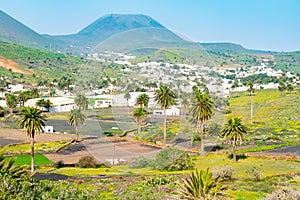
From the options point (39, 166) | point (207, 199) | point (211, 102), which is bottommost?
point (39, 166)

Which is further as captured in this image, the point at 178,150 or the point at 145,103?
the point at 145,103

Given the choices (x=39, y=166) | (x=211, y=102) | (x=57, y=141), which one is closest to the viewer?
(x=211, y=102)

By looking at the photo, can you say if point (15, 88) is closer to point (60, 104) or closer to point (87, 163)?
point (60, 104)

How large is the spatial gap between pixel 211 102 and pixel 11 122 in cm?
5149

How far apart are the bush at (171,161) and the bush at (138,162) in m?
0.87

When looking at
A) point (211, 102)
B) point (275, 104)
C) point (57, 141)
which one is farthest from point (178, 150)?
point (275, 104)

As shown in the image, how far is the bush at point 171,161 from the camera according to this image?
37.2 metres

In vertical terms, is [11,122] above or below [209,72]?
below

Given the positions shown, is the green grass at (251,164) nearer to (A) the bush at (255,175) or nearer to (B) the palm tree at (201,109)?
(A) the bush at (255,175)

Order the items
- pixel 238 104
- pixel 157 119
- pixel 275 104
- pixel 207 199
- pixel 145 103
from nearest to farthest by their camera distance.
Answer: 1. pixel 207 199
2. pixel 145 103
3. pixel 157 119
4. pixel 275 104
5. pixel 238 104

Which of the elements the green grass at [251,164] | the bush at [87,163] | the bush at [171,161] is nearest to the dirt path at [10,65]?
the bush at [87,163]

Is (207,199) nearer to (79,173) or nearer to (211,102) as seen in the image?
(211,102)

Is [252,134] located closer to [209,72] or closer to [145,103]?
[145,103]

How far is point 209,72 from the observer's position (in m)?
27.3
